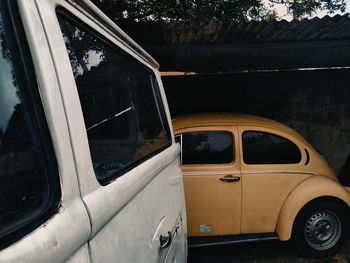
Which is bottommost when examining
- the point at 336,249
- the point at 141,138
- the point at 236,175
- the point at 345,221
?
the point at 336,249

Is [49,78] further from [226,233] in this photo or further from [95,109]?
[226,233]

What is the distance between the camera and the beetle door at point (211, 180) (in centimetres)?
418

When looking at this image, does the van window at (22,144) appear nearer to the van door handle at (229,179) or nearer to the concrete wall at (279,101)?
the van door handle at (229,179)

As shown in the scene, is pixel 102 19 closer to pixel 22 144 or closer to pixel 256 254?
pixel 22 144

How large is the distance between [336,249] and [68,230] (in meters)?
4.45

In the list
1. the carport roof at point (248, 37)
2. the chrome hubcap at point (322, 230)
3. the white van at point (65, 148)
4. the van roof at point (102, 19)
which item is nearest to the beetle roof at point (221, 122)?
the carport roof at point (248, 37)

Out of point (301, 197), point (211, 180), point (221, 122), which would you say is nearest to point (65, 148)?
point (211, 180)

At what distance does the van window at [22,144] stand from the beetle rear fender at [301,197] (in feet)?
12.6

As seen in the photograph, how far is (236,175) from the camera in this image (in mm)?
4203

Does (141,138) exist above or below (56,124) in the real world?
below

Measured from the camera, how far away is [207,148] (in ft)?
14.0

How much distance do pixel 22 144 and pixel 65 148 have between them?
0.11 m

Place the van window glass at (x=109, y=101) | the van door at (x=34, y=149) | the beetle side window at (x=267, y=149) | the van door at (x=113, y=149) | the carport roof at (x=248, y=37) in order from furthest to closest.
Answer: the beetle side window at (x=267, y=149), the carport roof at (x=248, y=37), the van window glass at (x=109, y=101), the van door at (x=113, y=149), the van door at (x=34, y=149)

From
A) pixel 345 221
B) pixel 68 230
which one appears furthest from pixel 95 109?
pixel 345 221
